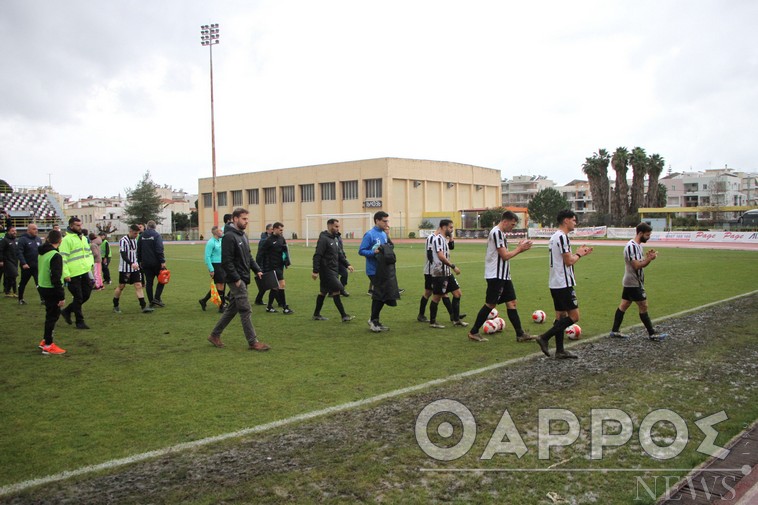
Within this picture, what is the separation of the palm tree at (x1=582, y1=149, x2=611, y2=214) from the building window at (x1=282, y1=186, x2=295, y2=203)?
41580mm

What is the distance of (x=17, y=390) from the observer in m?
6.45

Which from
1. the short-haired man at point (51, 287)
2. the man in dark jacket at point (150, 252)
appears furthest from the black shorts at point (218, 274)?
the short-haired man at point (51, 287)

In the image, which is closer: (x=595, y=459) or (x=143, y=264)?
(x=595, y=459)

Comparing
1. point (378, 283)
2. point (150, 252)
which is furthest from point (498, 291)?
point (150, 252)

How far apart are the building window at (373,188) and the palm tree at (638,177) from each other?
3361cm

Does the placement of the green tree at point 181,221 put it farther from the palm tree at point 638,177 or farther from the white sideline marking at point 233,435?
the white sideline marking at point 233,435

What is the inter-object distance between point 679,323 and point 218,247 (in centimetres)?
913

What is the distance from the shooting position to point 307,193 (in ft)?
266

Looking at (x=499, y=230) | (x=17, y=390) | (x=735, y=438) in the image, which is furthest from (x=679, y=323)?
(x=17, y=390)

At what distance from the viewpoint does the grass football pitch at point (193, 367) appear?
506 centimetres

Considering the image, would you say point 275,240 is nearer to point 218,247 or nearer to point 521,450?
point 218,247

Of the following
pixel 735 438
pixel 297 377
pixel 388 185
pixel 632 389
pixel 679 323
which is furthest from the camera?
pixel 388 185

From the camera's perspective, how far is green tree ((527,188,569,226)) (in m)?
95.9

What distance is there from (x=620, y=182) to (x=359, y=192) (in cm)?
3455
